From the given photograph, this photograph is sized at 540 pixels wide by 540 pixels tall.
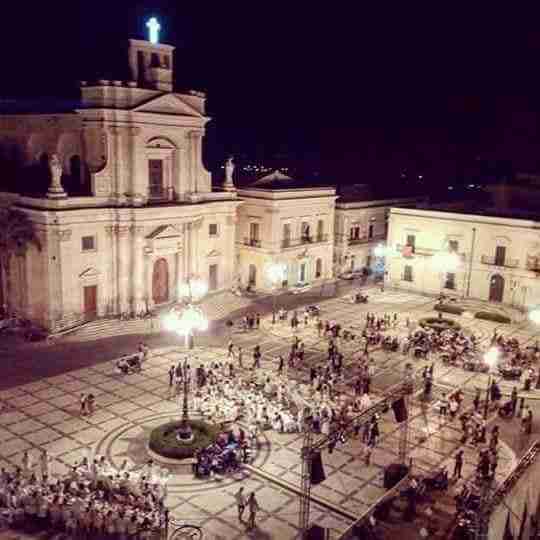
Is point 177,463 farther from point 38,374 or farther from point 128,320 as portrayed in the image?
point 128,320

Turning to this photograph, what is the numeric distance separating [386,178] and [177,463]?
6046 centimetres

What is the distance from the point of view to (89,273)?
3741 cm

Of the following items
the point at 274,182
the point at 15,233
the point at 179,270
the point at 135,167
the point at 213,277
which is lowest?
the point at 213,277

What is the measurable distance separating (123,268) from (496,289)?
27.0 m

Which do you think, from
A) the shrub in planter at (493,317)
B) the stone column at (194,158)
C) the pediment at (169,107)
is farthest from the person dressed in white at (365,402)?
the pediment at (169,107)

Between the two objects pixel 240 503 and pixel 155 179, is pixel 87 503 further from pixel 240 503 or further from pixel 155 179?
pixel 155 179

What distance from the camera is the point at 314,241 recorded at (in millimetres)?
50844

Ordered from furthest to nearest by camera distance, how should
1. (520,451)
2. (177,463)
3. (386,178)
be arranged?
(386,178)
(520,451)
(177,463)

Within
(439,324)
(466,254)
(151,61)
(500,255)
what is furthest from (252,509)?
(466,254)

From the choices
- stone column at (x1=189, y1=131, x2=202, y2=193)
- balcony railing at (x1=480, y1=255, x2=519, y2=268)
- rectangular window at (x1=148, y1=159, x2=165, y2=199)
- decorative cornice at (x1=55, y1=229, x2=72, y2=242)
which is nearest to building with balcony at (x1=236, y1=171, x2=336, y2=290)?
stone column at (x1=189, y1=131, x2=202, y2=193)

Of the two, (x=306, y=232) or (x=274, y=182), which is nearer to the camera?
(x=306, y=232)

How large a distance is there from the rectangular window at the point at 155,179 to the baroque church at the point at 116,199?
0.22 feet

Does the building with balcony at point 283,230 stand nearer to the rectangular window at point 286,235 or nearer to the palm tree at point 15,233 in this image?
the rectangular window at point 286,235

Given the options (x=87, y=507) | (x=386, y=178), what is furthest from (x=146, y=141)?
(x=386, y=178)
